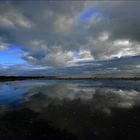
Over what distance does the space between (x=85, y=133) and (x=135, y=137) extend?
113 inches

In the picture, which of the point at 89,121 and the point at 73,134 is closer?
the point at 73,134

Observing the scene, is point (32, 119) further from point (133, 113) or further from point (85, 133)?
point (133, 113)

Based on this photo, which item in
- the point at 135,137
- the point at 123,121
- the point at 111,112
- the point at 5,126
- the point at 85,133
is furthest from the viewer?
the point at 111,112

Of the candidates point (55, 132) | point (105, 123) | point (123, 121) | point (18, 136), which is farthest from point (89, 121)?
point (18, 136)

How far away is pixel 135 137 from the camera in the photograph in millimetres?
11266

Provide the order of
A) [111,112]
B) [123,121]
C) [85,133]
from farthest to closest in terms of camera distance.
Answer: [111,112]
[123,121]
[85,133]

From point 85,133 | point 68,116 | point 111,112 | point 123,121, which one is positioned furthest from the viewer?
point 111,112

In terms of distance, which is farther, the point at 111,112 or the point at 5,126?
the point at 111,112

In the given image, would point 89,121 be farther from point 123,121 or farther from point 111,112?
point 111,112

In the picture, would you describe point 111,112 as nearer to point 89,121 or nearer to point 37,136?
point 89,121

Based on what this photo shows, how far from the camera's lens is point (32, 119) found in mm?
15172

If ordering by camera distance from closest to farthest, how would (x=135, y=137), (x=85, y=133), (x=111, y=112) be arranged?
(x=135, y=137) < (x=85, y=133) < (x=111, y=112)

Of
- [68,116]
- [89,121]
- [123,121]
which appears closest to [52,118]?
[68,116]

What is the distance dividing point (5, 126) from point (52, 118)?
3637mm
